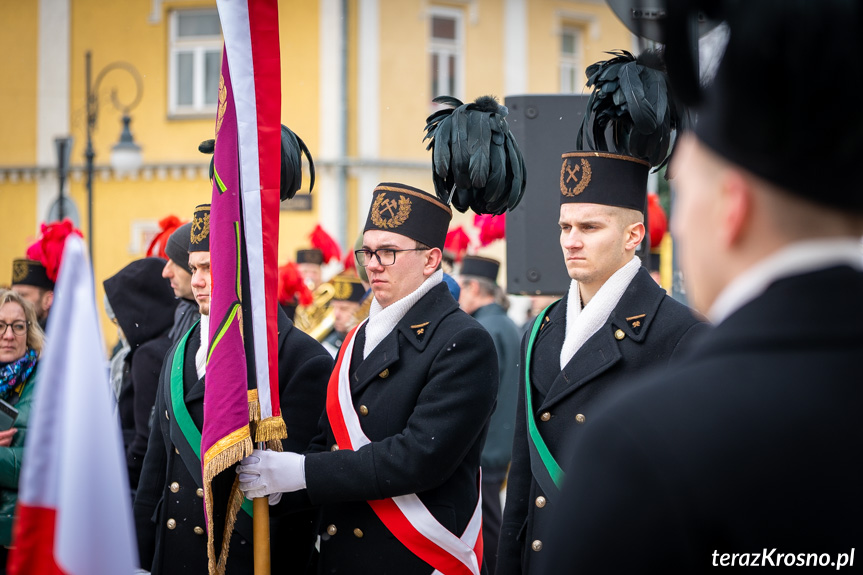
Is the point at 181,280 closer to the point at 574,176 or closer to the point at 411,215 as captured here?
the point at 411,215

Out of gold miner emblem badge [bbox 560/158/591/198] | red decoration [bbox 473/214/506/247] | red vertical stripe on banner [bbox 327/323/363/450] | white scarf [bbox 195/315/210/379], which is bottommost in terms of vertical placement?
red vertical stripe on banner [bbox 327/323/363/450]

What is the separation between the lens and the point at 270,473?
10.5 ft

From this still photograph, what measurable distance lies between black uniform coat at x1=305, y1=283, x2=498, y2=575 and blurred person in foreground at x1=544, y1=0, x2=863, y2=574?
2.10 metres

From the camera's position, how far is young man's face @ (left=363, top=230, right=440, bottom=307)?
3766mm

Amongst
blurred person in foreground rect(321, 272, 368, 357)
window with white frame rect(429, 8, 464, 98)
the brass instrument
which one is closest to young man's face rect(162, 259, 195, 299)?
blurred person in foreground rect(321, 272, 368, 357)

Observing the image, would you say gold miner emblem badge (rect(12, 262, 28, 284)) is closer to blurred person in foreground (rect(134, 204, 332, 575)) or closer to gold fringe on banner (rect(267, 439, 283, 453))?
blurred person in foreground (rect(134, 204, 332, 575))

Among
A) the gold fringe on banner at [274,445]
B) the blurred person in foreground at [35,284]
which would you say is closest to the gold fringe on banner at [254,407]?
the gold fringe on banner at [274,445]

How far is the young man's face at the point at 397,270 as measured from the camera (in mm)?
3766

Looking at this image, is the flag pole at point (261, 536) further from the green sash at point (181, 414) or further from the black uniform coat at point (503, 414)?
the black uniform coat at point (503, 414)

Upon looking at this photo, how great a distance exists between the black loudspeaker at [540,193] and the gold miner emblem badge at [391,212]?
1.26 metres

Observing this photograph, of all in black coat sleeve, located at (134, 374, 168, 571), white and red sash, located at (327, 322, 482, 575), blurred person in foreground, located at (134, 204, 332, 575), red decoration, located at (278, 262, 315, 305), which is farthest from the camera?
red decoration, located at (278, 262, 315, 305)

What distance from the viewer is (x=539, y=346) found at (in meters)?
3.44

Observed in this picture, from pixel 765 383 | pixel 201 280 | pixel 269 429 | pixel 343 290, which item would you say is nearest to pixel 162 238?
pixel 343 290

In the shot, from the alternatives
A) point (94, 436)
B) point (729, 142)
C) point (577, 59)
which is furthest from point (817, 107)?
point (577, 59)
